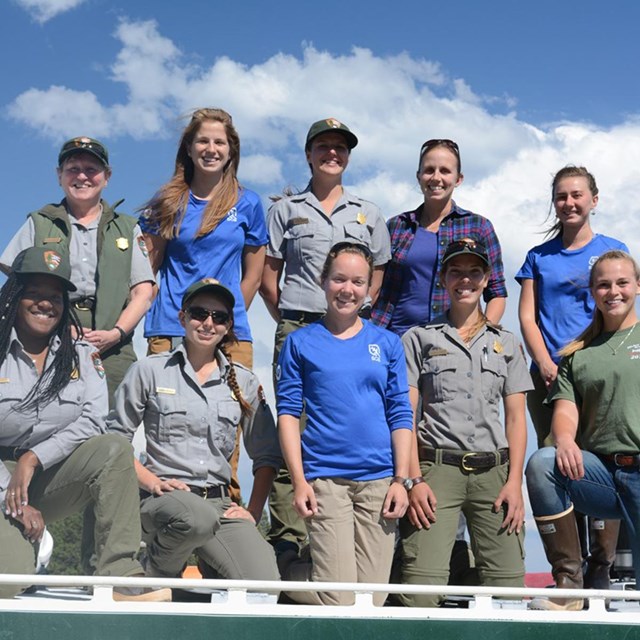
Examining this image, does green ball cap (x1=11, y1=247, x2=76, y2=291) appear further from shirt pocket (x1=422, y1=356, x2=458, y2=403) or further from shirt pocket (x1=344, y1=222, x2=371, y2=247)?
shirt pocket (x1=422, y1=356, x2=458, y2=403)

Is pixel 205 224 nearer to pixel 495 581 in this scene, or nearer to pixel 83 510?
pixel 83 510

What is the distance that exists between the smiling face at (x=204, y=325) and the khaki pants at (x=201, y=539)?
2.88ft

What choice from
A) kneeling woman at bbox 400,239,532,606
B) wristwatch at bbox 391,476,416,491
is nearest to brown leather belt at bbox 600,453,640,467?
kneeling woman at bbox 400,239,532,606

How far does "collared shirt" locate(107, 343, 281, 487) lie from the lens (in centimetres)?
523

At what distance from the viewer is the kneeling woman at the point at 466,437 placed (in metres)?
5.35

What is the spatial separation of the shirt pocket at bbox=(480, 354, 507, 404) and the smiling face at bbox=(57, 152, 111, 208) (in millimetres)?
2703

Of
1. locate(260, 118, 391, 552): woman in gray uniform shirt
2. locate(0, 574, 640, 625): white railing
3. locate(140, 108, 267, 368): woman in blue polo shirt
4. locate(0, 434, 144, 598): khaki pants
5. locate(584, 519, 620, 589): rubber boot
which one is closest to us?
locate(0, 574, 640, 625): white railing

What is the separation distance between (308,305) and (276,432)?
105 cm

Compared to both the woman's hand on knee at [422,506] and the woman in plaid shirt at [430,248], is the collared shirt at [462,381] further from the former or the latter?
the woman in plaid shirt at [430,248]

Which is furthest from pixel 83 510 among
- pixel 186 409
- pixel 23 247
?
pixel 23 247

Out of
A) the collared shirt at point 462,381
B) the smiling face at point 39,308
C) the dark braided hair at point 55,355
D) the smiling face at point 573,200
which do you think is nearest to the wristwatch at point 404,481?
the collared shirt at point 462,381

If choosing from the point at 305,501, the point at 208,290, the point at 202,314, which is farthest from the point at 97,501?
the point at 208,290

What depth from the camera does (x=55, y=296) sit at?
5.62 metres

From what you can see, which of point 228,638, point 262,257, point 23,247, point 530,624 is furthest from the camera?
point 262,257
